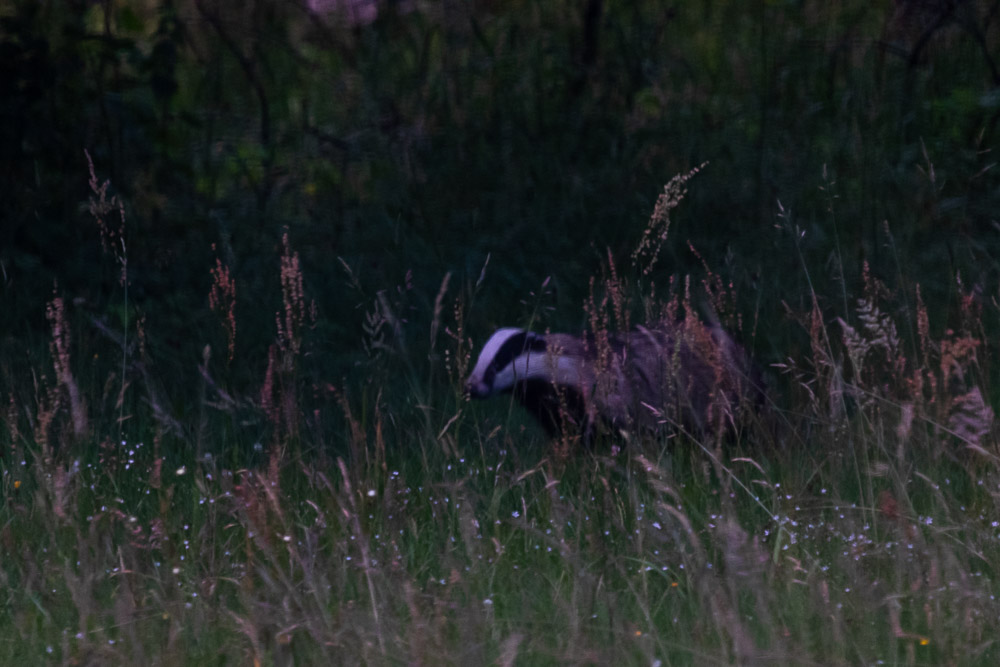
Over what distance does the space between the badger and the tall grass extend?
0.15m

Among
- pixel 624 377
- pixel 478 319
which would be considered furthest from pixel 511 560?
pixel 478 319

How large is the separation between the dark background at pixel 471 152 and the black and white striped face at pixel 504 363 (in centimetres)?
54

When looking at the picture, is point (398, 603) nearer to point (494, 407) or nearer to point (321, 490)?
point (321, 490)

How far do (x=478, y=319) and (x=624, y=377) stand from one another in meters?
1.39

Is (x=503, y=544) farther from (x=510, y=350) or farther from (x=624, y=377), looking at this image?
(x=510, y=350)

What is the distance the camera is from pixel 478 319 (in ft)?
17.7

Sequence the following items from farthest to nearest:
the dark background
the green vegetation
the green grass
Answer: the dark background, the green vegetation, the green grass

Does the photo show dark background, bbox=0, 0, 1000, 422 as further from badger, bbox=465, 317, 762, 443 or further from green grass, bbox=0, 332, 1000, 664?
green grass, bbox=0, 332, 1000, 664

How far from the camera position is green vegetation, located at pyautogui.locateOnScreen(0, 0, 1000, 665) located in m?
2.72

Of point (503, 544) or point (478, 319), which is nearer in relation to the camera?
point (503, 544)

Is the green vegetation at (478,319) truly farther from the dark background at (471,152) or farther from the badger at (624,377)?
the badger at (624,377)

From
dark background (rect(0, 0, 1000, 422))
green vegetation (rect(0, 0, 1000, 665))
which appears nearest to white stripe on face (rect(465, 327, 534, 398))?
green vegetation (rect(0, 0, 1000, 665))

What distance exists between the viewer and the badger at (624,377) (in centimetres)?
377

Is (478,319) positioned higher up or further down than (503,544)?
further down
